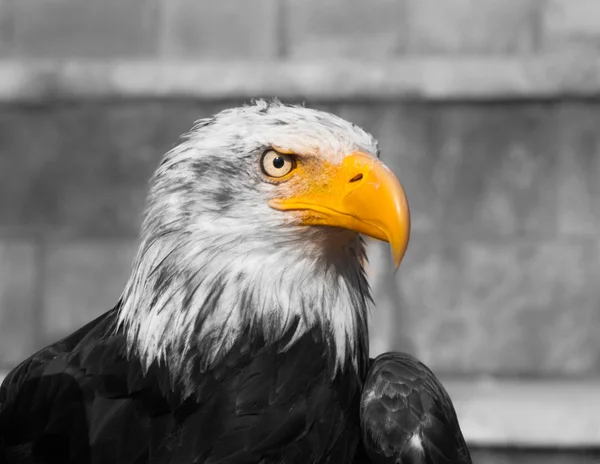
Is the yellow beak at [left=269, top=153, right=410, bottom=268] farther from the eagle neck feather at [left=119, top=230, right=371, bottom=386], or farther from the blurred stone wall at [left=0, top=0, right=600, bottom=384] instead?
the blurred stone wall at [left=0, top=0, right=600, bottom=384]

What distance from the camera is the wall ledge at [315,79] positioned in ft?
17.6

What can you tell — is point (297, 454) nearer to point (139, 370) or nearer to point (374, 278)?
point (139, 370)

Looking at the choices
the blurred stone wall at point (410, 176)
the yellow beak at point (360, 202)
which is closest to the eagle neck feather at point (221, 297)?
the yellow beak at point (360, 202)

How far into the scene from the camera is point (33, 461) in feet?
7.62

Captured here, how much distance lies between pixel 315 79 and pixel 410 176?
87 cm

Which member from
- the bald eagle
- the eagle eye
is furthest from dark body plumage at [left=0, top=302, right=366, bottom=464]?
the eagle eye

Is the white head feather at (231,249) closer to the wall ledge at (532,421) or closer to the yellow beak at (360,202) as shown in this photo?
the yellow beak at (360,202)

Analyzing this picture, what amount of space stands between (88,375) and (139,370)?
15cm

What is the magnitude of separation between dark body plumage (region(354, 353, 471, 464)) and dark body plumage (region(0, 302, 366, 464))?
0.26ft

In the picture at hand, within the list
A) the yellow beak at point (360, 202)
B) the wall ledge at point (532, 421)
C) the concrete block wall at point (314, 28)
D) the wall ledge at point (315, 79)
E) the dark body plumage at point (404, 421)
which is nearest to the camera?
the yellow beak at point (360, 202)

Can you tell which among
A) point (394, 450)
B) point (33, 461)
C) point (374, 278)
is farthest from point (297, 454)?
point (374, 278)

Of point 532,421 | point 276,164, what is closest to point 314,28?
point 532,421

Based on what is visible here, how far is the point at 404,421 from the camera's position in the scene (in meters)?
2.39

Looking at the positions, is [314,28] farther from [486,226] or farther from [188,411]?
[188,411]
